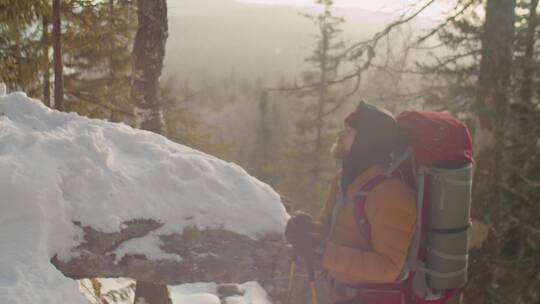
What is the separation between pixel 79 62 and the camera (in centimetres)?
1250

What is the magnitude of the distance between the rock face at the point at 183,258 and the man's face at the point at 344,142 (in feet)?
5.26

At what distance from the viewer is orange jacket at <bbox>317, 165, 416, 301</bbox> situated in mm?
3223

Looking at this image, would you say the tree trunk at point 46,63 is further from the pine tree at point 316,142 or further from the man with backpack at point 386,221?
Answer: the pine tree at point 316,142

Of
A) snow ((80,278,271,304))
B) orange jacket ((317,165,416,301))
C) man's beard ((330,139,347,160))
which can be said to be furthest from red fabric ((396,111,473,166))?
snow ((80,278,271,304))

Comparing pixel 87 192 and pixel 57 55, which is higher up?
pixel 57 55

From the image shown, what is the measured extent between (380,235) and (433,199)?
0.54 metres

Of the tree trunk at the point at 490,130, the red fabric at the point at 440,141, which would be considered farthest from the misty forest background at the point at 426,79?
the red fabric at the point at 440,141

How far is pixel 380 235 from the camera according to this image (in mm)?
3252

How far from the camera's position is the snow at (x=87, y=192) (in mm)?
3890

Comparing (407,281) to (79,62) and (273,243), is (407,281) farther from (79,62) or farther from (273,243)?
(79,62)

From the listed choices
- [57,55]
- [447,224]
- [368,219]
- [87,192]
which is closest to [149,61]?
[87,192]

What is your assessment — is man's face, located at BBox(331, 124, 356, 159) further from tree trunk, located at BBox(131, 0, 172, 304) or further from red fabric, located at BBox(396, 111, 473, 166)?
tree trunk, located at BBox(131, 0, 172, 304)

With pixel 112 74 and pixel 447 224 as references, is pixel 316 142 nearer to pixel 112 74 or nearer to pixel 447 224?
pixel 112 74

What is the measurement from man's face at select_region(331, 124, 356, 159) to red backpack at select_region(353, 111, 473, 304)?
1.34 ft
